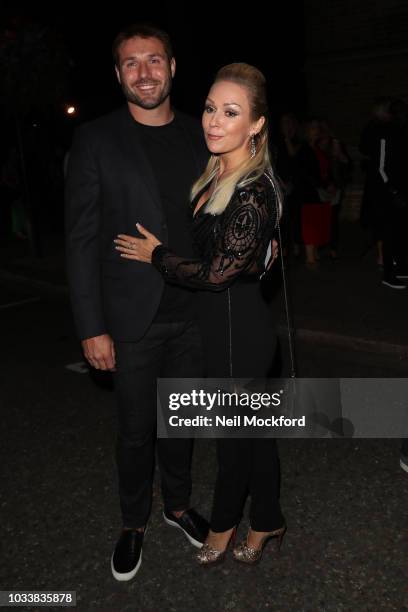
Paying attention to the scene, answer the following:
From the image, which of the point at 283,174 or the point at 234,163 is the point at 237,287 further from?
the point at 283,174

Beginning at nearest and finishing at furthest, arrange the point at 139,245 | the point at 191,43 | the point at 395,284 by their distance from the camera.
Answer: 1. the point at 139,245
2. the point at 395,284
3. the point at 191,43

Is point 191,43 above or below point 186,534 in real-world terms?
above

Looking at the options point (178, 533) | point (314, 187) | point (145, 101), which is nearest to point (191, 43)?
point (314, 187)

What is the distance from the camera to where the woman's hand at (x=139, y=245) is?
2238mm

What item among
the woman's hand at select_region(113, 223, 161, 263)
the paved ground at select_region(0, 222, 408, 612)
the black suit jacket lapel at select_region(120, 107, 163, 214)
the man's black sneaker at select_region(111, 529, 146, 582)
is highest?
the black suit jacket lapel at select_region(120, 107, 163, 214)

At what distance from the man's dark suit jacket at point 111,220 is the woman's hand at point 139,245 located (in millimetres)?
124

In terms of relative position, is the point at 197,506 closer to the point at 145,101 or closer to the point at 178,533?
the point at 178,533

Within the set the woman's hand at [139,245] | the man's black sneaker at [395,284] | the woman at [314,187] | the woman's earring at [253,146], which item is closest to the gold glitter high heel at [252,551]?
the woman's hand at [139,245]

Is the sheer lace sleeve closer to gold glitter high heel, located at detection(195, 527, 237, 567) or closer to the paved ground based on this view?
gold glitter high heel, located at detection(195, 527, 237, 567)

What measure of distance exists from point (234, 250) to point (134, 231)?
1.73 ft

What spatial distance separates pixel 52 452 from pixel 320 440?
1.73m

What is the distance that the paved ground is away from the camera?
8.29 ft

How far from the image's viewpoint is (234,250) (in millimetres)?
2041

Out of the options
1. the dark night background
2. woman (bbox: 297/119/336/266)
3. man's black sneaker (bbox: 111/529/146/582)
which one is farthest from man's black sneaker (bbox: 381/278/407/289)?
man's black sneaker (bbox: 111/529/146/582)
